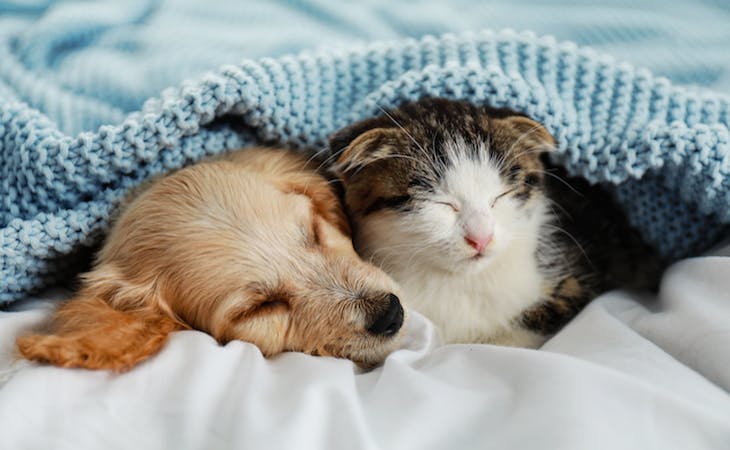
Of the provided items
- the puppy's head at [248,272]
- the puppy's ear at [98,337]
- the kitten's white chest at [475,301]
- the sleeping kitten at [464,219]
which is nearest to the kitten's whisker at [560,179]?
the sleeping kitten at [464,219]

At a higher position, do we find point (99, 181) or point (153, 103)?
point (153, 103)

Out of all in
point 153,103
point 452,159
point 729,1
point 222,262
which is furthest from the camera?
point 729,1

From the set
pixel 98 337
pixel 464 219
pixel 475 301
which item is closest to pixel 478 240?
pixel 464 219

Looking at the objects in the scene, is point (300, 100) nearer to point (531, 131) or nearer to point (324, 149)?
point (324, 149)

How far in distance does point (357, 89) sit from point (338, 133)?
20cm

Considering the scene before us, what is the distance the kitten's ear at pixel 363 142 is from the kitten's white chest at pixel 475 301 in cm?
24

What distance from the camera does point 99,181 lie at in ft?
4.50

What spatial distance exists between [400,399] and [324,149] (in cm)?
61

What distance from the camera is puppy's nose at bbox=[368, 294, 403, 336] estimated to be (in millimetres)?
1182

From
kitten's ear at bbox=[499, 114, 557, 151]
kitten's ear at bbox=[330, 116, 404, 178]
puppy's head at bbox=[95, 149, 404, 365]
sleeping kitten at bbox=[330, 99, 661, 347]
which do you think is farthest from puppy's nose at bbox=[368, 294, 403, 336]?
kitten's ear at bbox=[499, 114, 557, 151]

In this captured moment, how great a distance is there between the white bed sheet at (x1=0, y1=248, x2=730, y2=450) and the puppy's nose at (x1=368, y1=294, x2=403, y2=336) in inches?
2.0

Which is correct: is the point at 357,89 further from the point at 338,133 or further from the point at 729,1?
the point at 729,1

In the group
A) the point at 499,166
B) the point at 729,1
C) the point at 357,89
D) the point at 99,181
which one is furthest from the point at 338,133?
the point at 729,1

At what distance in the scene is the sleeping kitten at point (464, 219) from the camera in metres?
1.31
